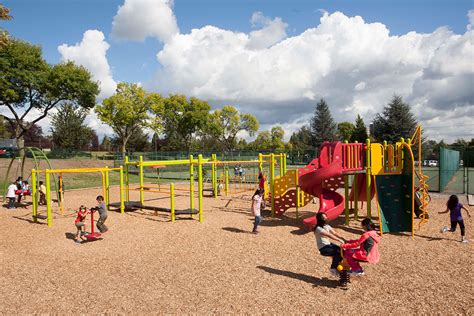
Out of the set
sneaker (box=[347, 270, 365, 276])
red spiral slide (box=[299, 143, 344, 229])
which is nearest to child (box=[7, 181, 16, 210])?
red spiral slide (box=[299, 143, 344, 229])

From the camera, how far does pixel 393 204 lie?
10.3 m

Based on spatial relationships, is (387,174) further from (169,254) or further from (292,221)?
(169,254)

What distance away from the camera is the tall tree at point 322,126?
59281mm

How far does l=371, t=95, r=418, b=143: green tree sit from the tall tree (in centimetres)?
1327

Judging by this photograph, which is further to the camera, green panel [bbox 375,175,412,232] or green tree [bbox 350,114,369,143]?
green tree [bbox 350,114,369,143]

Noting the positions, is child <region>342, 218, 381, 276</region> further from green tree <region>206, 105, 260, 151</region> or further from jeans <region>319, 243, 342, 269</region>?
green tree <region>206, 105, 260, 151</region>

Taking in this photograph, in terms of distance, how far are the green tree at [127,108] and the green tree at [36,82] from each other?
484cm

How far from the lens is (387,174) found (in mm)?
10570

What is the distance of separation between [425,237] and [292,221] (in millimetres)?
4281

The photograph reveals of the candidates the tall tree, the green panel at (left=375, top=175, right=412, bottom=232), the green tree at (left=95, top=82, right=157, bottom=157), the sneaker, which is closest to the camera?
the sneaker

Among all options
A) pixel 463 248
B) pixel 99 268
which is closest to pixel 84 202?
pixel 99 268

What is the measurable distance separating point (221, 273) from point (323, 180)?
5.24 m

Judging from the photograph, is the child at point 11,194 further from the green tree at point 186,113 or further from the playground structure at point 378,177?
the green tree at point 186,113

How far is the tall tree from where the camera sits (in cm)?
5928
